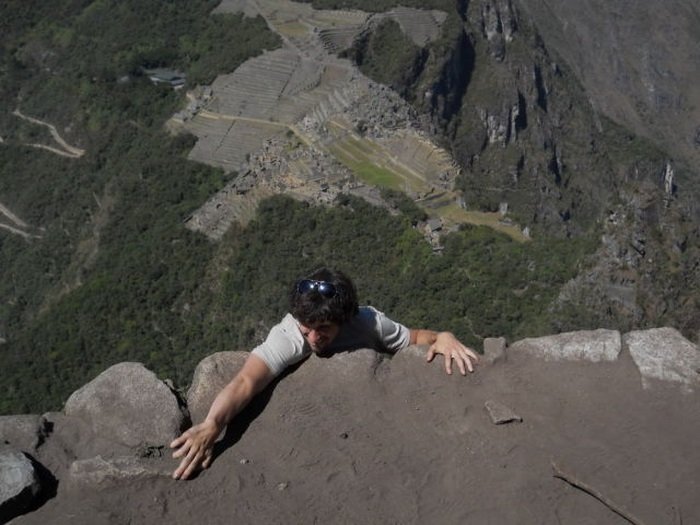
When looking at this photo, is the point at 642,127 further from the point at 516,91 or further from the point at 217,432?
the point at 217,432

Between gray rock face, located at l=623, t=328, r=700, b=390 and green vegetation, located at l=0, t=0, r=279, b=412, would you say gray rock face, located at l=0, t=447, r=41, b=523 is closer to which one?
gray rock face, located at l=623, t=328, r=700, b=390

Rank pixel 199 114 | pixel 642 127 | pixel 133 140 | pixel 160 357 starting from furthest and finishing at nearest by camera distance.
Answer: pixel 642 127, pixel 133 140, pixel 199 114, pixel 160 357

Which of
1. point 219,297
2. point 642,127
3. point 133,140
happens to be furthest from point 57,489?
point 642,127

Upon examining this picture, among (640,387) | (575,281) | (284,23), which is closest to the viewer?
(640,387)

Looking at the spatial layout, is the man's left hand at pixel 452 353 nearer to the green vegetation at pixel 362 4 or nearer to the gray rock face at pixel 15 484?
the gray rock face at pixel 15 484

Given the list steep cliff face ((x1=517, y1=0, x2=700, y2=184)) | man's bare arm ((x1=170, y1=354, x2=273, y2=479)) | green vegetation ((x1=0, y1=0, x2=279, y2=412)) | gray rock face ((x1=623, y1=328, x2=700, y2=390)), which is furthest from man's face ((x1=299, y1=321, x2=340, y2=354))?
steep cliff face ((x1=517, y1=0, x2=700, y2=184))

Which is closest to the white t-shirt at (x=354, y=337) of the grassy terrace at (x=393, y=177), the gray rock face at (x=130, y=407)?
the gray rock face at (x=130, y=407)

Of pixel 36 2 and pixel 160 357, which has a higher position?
pixel 160 357
